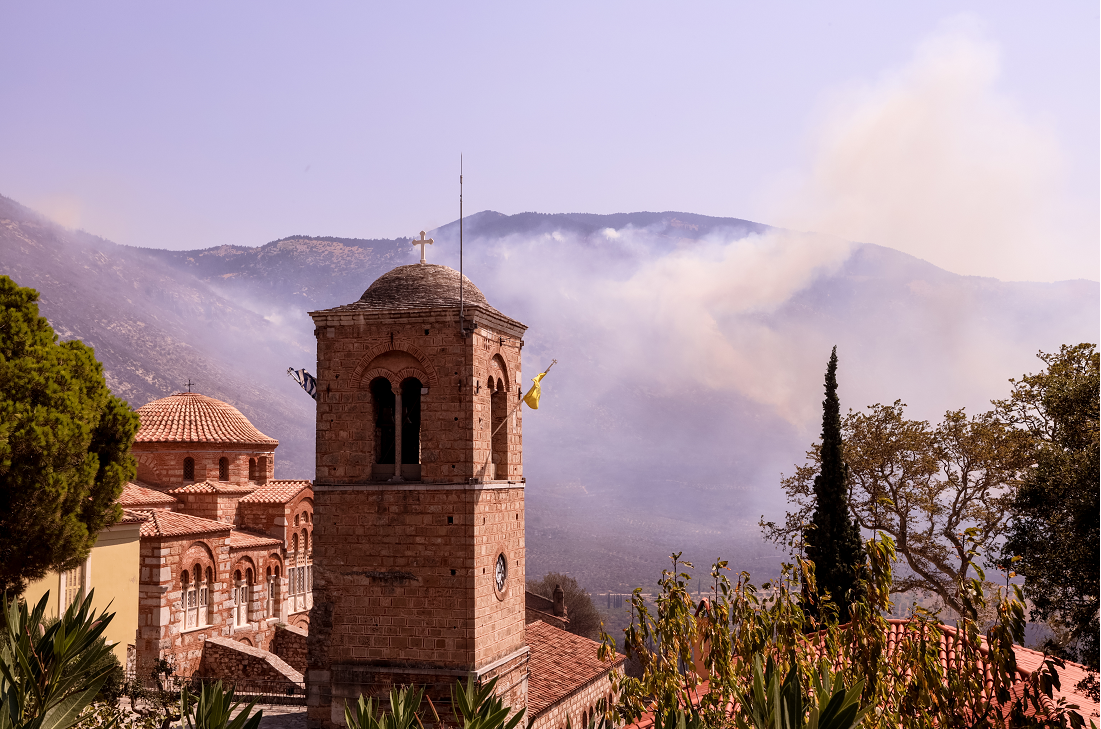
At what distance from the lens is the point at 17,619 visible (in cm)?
559

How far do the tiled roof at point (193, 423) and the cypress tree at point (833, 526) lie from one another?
829 inches

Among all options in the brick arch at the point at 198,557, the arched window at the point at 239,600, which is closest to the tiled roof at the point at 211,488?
the arched window at the point at 239,600

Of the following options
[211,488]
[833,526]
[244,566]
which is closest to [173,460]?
[211,488]

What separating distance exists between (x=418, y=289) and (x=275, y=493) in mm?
19492

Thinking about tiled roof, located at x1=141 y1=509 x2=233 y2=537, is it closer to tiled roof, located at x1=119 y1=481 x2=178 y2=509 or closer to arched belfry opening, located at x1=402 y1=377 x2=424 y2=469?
tiled roof, located at x1=119 y1=481 x2=178 y2=509

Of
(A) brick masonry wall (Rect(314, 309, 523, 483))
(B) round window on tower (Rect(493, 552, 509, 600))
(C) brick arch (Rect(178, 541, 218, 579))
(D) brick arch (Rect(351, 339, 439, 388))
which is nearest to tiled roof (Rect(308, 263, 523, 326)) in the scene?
(A) brick masonry wall (Rect(314, 309, 523, 483))

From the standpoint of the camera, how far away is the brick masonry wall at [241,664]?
25.0 m

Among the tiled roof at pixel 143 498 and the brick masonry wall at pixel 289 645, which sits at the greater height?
the tiled roof at pixel 143 498

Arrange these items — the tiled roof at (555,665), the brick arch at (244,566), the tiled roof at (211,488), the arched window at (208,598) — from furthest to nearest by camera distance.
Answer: the tiled roof at (211,488) < the brick arch at (244,566) < the arched window at (208,598) < the tiled roof at (555,665)

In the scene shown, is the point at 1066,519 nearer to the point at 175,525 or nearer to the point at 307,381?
the point at 307,381

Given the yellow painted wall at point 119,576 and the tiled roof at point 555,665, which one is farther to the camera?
the yellow painted wall at point 119,576

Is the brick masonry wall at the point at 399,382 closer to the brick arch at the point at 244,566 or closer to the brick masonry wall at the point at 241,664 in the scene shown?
the brick masonry wall at the point at 241,664

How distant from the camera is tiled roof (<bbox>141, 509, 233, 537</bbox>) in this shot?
25.2 meters

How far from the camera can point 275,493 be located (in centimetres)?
3241
